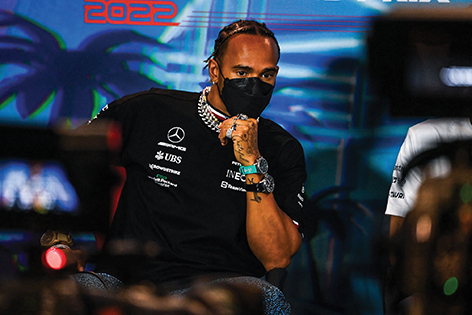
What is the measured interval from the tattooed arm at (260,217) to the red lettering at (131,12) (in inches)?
41.4

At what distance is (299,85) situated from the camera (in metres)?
2.46

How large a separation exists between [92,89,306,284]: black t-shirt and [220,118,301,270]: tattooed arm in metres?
0.07

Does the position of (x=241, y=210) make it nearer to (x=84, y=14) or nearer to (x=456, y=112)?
(x=456, y=112)

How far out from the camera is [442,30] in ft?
3.43

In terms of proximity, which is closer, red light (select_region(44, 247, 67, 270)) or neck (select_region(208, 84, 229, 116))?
red light (select_region(44, 247, 67, 270))

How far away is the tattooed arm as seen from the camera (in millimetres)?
1677

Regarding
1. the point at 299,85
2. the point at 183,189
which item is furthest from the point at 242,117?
the point at 299,85

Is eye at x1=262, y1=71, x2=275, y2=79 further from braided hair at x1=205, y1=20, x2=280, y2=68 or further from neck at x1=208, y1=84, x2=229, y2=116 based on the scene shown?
neck at x1=208, y1=84, x2=229, y2=116

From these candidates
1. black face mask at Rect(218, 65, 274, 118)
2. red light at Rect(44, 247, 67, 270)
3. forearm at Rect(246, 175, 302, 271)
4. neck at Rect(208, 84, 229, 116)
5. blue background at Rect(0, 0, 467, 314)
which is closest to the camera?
red light at Rect(44, 247, 67, 270)

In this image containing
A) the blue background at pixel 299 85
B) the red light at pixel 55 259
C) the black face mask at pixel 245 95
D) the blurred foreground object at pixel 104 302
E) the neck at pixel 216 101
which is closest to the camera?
the blurred foreground object at pixel 104 302

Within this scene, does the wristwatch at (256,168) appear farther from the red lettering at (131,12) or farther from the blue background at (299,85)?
the red lettering at (131,12)

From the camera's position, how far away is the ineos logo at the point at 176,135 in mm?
1854

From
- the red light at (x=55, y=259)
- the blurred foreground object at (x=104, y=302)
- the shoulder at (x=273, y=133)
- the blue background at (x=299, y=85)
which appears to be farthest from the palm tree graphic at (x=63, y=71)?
the blurred foreground object at (x=104, y=302)

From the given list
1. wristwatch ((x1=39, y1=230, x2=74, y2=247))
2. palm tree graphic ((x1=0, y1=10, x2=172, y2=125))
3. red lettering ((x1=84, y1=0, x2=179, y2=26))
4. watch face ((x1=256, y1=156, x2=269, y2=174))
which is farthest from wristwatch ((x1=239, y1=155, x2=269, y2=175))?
red lettering ((x1=84, y1=0, x2=179, y2=26))
